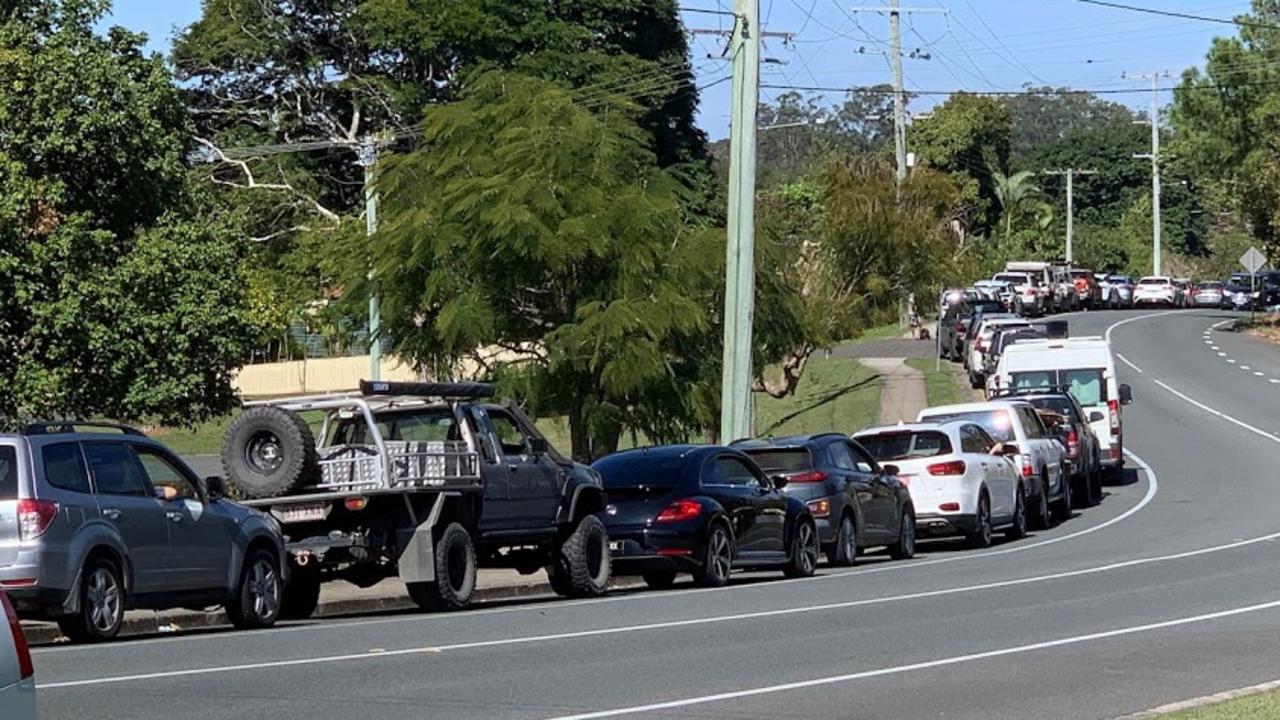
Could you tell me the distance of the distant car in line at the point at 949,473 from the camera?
26891mm

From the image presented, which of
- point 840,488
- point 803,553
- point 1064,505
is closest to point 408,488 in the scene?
point 803,553

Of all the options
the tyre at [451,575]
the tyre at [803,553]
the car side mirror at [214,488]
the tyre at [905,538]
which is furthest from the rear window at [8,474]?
the tyre at [905,538]

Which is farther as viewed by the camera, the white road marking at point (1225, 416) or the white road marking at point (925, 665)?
the white road marking at point (1225, 416)

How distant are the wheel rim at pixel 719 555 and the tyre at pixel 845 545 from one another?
3144 millimetres

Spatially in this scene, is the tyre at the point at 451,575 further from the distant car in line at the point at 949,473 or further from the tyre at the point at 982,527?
the tyre at the point at 982,527

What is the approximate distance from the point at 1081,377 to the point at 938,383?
18.3 metres

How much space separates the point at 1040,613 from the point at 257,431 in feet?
22.9

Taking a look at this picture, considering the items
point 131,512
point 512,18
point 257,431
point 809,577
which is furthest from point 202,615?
point 512,18

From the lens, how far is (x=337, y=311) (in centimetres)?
3341

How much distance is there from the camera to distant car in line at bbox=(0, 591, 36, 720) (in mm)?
6398

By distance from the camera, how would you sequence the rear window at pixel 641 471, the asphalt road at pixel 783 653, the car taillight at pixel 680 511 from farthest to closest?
the rear window at pixel 641 471 → the car taillight at pixel 680 511 → the asphalt road at pixel 783 653

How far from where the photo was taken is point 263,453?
17.9m

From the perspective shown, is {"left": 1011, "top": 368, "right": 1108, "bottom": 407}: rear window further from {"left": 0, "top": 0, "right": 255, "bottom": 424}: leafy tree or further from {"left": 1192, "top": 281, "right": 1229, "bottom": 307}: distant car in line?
{"left": 1192, "top": 281, "right": 1229, "bottom": 307}: distant car in line

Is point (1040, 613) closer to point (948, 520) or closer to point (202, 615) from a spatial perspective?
point (202, 615)
